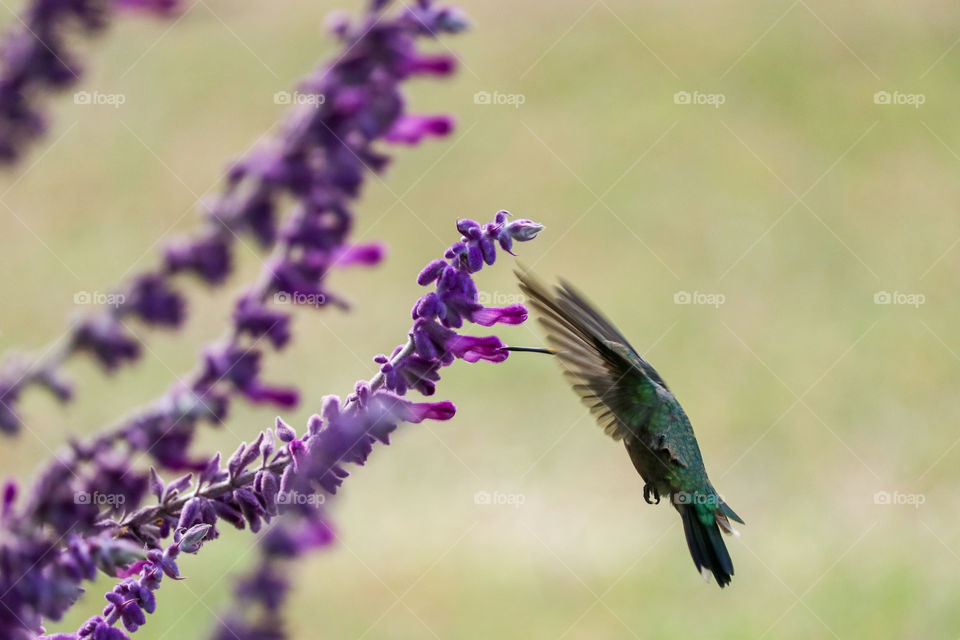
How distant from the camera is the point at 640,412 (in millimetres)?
2672

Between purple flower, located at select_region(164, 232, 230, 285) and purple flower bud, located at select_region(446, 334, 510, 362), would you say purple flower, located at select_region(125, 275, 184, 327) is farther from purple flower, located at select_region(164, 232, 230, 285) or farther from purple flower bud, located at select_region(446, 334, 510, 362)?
purple flower bud, located at select_region(446, 334, 510, 362)

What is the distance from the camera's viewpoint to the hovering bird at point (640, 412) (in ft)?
7.53

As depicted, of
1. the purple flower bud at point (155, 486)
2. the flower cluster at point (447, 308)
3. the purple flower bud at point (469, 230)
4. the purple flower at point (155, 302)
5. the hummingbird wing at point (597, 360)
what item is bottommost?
the purple flower bud at point (155, 486)

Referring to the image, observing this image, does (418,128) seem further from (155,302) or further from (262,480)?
(262,480)

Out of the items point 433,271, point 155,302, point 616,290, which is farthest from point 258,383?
point 616,290

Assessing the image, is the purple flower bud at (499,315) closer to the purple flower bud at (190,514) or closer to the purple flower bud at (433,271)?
the purple flower bud at (433,271)

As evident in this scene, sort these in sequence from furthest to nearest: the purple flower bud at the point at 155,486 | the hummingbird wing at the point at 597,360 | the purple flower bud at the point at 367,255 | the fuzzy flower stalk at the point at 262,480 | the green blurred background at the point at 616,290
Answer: the green blurred background at the point at 616,290 < the purple flower bud at the point at 367,255 < the hummingbird wing at the point at 597,360 < the purple flower bud at the point at 155,486 < the fuzzy flower stalk at the point at 262,480

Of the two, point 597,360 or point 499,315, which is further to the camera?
point 597,360

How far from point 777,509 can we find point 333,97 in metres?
6.97

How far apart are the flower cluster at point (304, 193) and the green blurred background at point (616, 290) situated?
299 centimetres

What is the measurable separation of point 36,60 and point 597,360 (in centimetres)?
142

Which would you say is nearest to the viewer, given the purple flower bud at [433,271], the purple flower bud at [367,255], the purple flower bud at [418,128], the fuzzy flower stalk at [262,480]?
the fuzzy flower stalk at [262,480]

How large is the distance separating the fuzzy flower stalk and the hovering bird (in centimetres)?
55

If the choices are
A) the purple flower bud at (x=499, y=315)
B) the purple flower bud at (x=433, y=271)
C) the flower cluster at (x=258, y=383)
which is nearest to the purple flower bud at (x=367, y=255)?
the flower cluster at (x=258, y=383)
